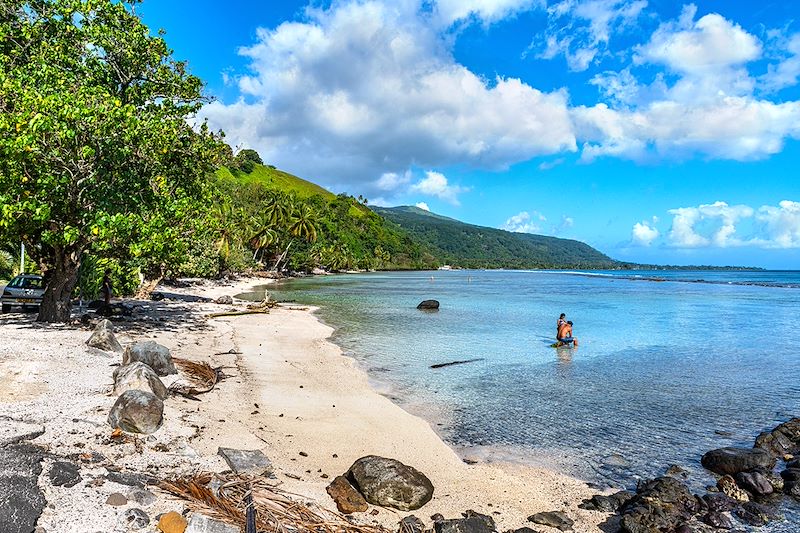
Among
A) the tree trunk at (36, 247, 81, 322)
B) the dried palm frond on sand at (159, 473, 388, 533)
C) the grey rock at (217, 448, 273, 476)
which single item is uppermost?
the tree trunk at (36, 247, 81, 322)

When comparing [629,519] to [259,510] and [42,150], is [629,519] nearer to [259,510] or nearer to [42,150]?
[259,510]

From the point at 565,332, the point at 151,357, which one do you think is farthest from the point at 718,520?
the point at 565,332

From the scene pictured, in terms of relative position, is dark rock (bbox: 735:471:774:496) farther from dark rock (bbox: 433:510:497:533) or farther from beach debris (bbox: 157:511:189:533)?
beach debris (bbox: 157:511:189:533)

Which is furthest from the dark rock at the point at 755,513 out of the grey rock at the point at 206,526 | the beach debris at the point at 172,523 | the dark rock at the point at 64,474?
the dark rock at the point at 64,474

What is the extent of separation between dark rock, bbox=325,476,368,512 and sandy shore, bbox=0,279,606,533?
139 mm

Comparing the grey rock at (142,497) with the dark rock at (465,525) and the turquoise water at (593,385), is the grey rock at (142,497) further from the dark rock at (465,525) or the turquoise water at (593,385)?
the turquoise water at (593,385)

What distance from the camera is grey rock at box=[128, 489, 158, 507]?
6730 millimetres

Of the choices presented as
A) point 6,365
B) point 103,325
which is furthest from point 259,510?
point 103,325

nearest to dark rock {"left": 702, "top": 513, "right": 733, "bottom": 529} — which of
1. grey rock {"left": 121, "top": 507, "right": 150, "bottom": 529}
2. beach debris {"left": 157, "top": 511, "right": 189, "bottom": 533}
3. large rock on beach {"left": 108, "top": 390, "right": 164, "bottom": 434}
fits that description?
beach debris {"left": 157, "top": 511, "right": 189, "bottom": 533}

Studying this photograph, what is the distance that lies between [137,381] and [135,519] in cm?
587

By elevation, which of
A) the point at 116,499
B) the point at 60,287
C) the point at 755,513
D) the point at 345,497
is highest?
the point at 60,287

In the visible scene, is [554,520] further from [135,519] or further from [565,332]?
[565,332]

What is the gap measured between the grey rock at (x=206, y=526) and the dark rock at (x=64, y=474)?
2147 mm

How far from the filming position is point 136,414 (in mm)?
9438
